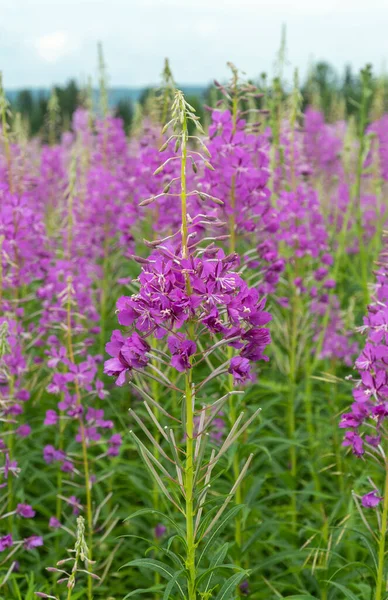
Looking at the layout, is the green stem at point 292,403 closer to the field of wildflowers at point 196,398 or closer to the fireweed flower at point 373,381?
the field of wildflowers at point 196,398

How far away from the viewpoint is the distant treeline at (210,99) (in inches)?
446

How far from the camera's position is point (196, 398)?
3232mm

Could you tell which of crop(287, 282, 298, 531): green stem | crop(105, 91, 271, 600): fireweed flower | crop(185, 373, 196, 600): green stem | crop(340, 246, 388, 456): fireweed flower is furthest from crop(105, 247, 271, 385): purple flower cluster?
crop(287, 282, 298, 531): green stem

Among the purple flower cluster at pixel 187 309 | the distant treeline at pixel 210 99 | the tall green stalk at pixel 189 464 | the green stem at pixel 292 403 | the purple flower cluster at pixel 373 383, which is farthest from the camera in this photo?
the distant treeline at pixel 210 99

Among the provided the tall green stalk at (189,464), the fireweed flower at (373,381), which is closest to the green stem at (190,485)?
the tall green stalk at (189,464)

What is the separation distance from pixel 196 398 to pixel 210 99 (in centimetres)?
839

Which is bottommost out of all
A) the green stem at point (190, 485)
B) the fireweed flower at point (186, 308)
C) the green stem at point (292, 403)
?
the green stem at point (292, 403)

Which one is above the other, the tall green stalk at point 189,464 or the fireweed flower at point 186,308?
the fireweed flower at point 186,308

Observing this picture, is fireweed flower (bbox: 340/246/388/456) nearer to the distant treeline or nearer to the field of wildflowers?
the field of wildflowers

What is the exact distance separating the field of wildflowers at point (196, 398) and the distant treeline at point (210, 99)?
1.89 meters

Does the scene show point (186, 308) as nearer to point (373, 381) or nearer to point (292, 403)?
point (373, 381)

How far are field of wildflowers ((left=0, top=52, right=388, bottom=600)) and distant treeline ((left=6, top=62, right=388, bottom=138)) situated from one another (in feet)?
6.19

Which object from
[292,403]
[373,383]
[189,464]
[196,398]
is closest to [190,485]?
[189,464]

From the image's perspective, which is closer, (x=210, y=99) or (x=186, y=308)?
(x=186, y=308)
